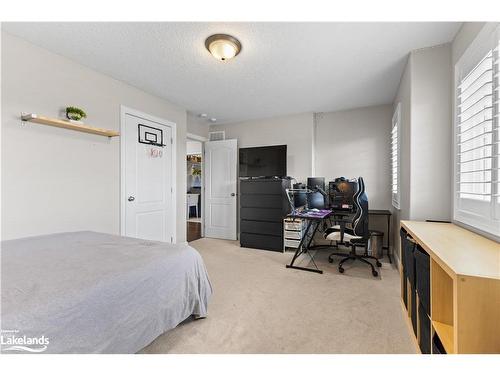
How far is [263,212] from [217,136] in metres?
2.15

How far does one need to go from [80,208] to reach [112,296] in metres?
1.89

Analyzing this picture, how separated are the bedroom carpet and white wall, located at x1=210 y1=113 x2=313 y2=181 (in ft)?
6.61

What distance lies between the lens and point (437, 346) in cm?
124

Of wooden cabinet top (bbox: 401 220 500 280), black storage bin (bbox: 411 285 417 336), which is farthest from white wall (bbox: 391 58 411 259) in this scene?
black storage bin (bbox: 411 285 417 336)

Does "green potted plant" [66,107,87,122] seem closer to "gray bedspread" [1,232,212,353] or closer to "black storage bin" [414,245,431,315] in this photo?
"gray bedspread" [1,232,212,353]

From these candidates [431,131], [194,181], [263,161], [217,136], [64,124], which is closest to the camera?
[431,131]

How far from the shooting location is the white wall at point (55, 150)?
2152 millimetres

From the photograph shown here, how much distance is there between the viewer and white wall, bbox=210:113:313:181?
4.52 meters

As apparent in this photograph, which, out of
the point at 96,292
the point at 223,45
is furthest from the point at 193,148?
the point at 96,292

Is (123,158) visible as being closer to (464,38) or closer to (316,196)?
(316,196)
